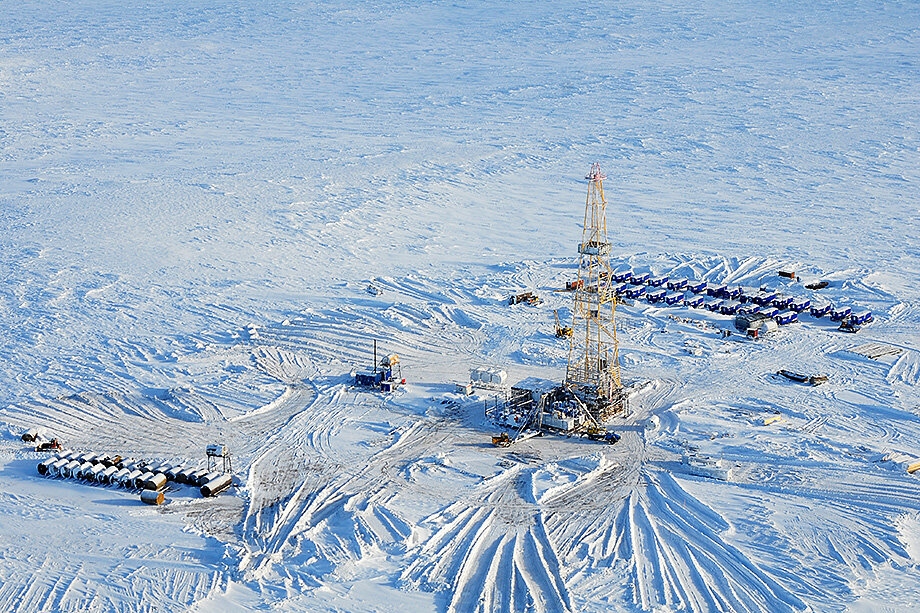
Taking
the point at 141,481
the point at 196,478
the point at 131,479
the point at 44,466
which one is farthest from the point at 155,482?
the point at 44,466

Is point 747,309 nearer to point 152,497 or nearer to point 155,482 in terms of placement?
point 155,482

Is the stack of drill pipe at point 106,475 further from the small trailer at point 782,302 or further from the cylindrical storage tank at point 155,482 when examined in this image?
the small trailer at point 782,302

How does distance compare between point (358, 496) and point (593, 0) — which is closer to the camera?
point (358, 496)

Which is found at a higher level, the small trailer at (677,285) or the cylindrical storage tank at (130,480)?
the small trailer at (677,285)

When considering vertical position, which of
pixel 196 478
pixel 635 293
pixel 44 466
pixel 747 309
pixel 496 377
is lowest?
pixel 44 466

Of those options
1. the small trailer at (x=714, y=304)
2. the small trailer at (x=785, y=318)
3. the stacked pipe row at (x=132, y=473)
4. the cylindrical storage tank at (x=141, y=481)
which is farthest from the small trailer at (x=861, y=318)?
the cylindrical storage tank at (x=141, y=481)

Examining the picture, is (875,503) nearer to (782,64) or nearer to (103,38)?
(782,64)

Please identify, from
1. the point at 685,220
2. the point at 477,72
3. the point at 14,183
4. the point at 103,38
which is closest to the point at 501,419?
the point at 685,220
